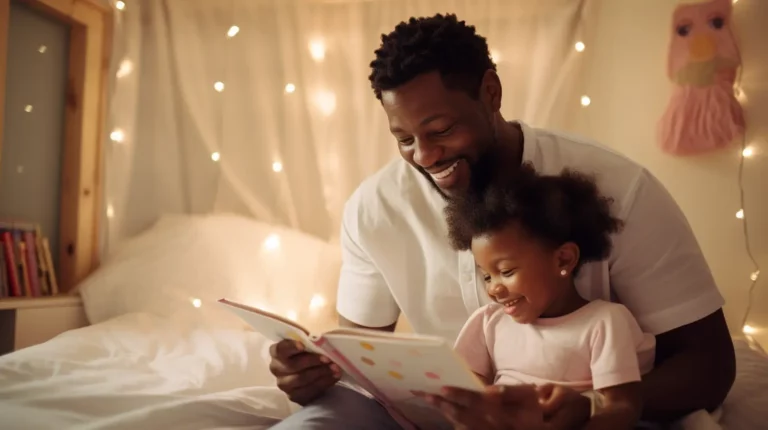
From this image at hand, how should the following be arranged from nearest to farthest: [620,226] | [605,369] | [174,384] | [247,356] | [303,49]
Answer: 1. [605,369]
2. [620,226]
3. [174,384]
4. [247,356]
5. [303,49]

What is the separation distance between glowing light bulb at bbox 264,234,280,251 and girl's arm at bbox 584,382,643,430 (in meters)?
1.28

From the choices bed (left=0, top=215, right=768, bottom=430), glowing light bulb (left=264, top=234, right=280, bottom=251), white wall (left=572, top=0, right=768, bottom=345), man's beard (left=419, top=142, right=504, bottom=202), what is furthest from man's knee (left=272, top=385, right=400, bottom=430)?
white wall (left=572, top=0, right=768, bottom=345)

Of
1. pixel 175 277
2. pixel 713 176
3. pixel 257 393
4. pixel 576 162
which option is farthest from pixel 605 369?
pixel 175 277

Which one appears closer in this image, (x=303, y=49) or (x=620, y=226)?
(x=620, y=226)

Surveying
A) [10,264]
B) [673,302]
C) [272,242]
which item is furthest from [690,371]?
[10,264]

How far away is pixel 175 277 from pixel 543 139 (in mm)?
1224

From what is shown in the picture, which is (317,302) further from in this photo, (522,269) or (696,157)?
(696,157)

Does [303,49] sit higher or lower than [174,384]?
higher

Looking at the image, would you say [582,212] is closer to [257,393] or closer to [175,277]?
[257,393]

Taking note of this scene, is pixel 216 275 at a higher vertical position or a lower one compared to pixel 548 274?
lower

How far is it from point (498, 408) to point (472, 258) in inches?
13.7

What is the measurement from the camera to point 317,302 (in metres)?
1.82

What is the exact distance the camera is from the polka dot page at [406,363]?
2.21 feet

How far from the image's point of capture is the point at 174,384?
1188mm
